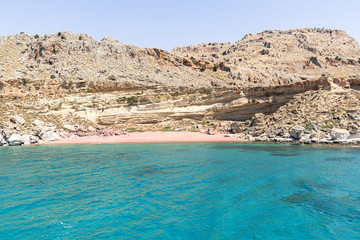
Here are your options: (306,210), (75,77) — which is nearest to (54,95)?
(75,77)

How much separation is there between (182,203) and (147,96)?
133ft

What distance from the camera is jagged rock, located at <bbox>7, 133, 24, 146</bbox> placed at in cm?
2984

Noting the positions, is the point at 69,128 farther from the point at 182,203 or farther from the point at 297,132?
the point at 297,132

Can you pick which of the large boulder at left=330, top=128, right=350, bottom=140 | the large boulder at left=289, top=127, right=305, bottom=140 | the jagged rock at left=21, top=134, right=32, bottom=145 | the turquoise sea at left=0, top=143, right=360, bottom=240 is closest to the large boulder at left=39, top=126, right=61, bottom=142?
the jagged rock at left=21, top=134, right=32, bottom=145

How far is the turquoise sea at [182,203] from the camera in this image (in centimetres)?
629

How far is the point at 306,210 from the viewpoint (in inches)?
301

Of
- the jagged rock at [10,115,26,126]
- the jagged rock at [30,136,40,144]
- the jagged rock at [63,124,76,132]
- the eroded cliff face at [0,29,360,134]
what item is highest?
the eroded cliff face at [0,29,360,134]

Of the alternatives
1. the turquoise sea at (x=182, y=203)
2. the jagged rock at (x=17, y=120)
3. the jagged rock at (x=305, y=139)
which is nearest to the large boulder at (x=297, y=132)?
the jagged rock at (x=305, y=139)

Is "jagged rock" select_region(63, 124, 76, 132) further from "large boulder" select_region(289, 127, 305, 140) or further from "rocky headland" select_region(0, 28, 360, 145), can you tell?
"large boulder" select_region(289, 127, 305, 140)

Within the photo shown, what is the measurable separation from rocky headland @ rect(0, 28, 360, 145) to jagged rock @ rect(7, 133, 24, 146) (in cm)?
11

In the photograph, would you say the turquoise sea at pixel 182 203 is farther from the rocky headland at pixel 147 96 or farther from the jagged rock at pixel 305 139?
the rocky headland at pixel 147 96

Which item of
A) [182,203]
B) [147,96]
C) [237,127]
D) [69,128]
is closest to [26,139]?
[69,128]

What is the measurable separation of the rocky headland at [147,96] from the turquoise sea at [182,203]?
19265 millimetres

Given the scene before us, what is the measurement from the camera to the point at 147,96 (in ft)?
155
